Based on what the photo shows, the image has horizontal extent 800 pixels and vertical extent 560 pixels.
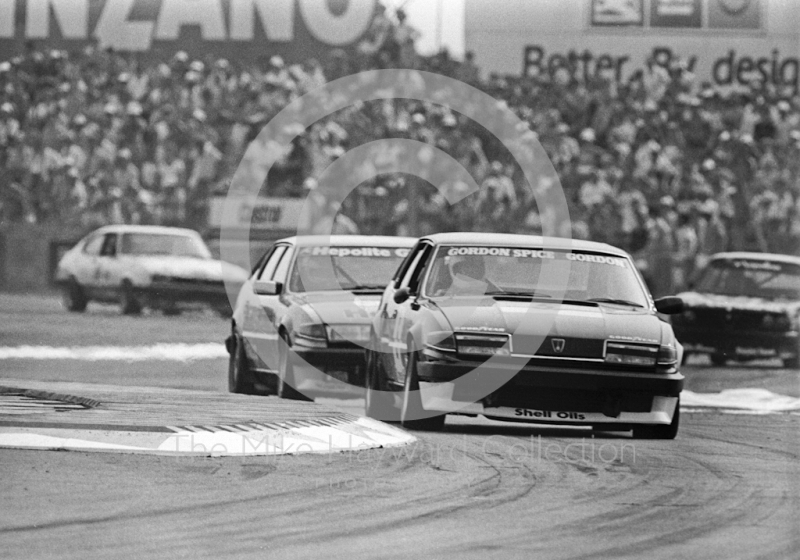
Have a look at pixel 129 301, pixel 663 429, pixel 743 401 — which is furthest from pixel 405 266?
pixel 129 301

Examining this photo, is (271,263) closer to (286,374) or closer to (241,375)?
(241,375)

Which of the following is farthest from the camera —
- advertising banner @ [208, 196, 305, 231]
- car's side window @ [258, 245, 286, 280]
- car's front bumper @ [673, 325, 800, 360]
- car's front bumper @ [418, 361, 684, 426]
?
advertising banner @ [208, 196, 305, 231]

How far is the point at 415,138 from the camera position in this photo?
22781 mm

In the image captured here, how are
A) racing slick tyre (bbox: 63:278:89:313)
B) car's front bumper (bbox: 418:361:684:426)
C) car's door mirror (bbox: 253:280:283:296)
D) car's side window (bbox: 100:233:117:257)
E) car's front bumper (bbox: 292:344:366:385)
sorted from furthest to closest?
racing slick tyre (bbox: 63:278:89:313) < car's side window (bbox: 100:233:117:257) < car's door mirror (bbox: 253:280:283:296) < car's front bumper (bbox: 292:344:366:385) < car's front bumper (bbox: 418:361:684:426)

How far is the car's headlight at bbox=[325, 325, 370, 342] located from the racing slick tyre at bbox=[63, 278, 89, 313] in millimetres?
11947

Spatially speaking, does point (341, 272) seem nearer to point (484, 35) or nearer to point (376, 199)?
point (376, 199)

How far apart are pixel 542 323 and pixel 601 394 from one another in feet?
1.80

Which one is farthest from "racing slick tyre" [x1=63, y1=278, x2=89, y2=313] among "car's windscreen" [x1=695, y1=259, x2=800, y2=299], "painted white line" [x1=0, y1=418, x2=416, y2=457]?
"painted white line" [x1=0, y1=418, x2=416, y2=457]

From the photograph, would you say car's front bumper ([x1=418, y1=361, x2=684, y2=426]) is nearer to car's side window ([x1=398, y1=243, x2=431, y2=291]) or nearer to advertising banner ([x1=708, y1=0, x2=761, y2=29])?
car's side window ([x1=398, y1=243, x2=431, y2=291])

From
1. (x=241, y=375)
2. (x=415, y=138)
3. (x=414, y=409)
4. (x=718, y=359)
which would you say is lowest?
(x=718, y=359)

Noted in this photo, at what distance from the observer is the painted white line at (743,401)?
1205 centimetres

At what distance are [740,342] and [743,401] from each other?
356cm

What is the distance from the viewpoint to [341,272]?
1138cm

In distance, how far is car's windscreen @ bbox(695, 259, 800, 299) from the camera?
664 inches
